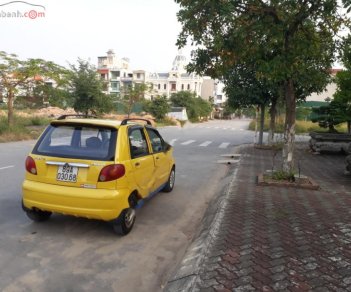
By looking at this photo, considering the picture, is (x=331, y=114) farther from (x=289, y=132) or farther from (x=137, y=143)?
(x=137, y=143)

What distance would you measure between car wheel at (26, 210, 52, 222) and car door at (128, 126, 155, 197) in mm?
1470

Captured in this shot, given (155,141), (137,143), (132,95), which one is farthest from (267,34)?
(132,95)

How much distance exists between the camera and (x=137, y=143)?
5512 mm

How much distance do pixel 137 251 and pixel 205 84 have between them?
334ft

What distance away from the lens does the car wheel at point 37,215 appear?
516 centimetres

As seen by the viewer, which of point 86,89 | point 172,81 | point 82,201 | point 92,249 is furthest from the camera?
point 172,81

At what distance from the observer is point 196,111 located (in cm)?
6419

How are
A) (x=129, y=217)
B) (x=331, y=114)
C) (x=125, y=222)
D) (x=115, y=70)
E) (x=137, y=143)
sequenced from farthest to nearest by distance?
(x=115, y=70), (x=331, y=114), (x=137, y=143), (x=129, y=217), (x=125, y=222)

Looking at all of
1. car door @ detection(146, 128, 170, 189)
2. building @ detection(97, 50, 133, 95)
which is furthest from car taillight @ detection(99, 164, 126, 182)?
building @ detection(97, 50, 133, 95)

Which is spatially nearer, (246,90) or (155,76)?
(246,90)

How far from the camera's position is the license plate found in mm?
4680

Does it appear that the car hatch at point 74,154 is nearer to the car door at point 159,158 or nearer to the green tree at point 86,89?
the car door at point 159,158

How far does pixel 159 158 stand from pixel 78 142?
1.75 m

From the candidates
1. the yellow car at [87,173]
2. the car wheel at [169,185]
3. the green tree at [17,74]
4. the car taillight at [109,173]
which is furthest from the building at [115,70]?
the car taillight at [109,173]
